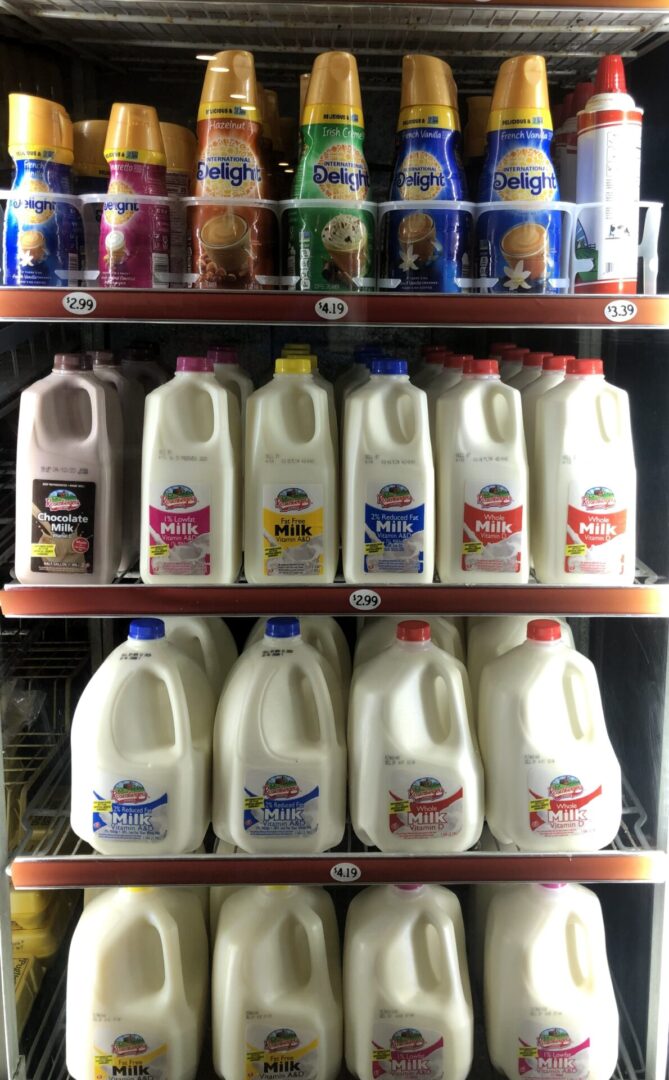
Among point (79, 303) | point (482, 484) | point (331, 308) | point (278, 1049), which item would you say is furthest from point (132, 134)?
point (278, 1049)

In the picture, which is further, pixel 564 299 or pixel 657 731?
pixel 657 731

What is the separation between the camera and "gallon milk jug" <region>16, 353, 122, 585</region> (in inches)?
66.6

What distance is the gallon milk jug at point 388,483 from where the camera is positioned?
5.51 ft

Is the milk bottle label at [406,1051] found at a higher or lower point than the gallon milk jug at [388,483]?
lower

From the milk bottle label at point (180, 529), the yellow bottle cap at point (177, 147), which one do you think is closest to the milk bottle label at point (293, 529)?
the milk bottle label at point (180, 529)

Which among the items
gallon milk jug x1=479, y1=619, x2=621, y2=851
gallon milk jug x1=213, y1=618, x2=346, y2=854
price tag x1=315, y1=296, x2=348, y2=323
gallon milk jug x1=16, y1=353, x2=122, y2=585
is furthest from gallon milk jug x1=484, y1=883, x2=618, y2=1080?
price tag x1=315, y1=296, x2=348, y2=323

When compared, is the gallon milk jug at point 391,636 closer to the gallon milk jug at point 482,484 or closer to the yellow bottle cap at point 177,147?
the gallon milk jug at point 482,484

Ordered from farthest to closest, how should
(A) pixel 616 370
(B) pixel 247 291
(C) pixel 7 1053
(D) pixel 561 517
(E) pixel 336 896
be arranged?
(E) pixel 336 896
(A) pixel 616 370
(C) pixel 7 1053
(D) pixel 561 517
(B) pixel 247 291

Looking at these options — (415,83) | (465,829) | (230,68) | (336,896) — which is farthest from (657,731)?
(230,68)

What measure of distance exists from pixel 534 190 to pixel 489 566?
629mm

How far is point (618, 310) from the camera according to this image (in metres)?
1.61

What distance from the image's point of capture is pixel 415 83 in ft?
5.56

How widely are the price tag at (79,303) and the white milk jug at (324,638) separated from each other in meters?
0.69

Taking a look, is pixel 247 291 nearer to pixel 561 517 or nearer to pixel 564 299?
pixel 564 299
